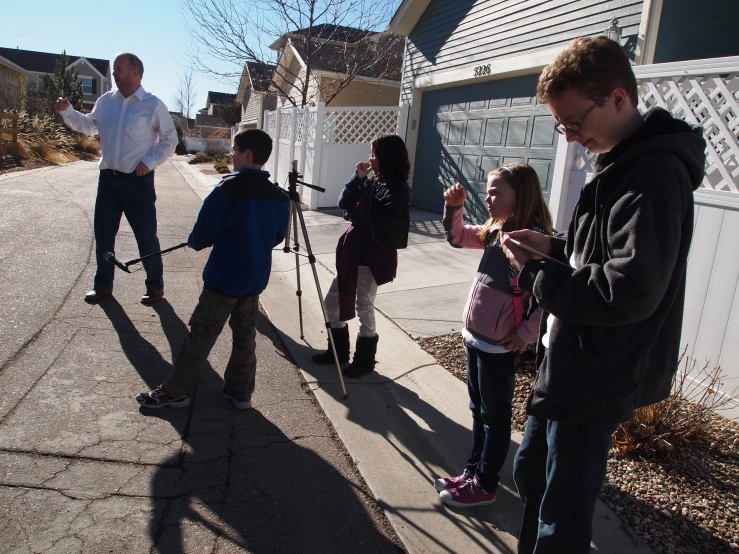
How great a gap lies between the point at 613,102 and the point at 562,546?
1344mm

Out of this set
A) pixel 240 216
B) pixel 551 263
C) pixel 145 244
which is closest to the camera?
pixel 551 263

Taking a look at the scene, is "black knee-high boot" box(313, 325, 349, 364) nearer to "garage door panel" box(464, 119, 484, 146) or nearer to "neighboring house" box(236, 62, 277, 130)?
"garage door panel" box(464, 119, 484, 146)

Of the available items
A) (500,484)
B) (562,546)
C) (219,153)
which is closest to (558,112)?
(562,546)

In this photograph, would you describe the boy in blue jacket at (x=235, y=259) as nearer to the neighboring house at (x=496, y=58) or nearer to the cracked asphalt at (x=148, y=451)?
the cracked asphalt at (x=148, y=451)

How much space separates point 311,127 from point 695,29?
24.0ft

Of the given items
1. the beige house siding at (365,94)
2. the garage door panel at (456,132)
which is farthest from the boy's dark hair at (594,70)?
the beige house siding at (365,94)

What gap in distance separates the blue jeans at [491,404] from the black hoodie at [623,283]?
759 millimetres

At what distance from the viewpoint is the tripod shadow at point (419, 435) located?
105 inches

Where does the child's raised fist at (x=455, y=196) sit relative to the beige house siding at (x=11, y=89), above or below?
below

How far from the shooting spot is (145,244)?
5336 mm

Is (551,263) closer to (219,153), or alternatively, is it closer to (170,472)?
(170,472)

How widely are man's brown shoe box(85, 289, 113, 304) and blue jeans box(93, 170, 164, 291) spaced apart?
0.04 m

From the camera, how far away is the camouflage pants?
133 inches

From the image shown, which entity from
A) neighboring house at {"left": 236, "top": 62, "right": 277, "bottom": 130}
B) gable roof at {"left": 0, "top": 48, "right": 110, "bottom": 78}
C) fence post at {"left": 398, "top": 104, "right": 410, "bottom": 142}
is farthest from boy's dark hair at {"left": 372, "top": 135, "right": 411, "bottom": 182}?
gable roof at {"left": 0, "top": 48, "right": 110, "bottom": 78}
